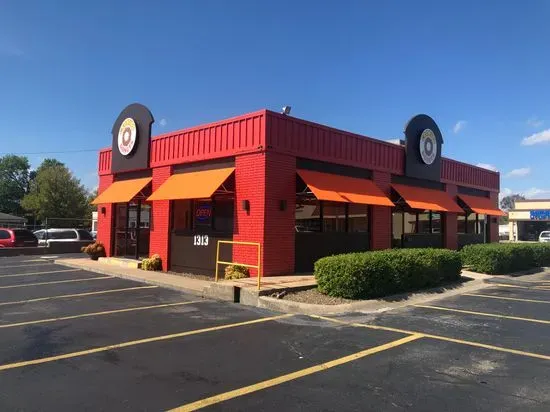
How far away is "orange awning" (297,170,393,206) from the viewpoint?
14.9 metres

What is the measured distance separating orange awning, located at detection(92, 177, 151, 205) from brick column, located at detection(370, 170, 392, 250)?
854cm

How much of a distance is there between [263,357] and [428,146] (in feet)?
55.4

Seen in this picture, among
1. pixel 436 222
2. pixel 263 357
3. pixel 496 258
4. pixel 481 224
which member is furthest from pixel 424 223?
pixel 263 357

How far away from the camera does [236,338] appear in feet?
26.6

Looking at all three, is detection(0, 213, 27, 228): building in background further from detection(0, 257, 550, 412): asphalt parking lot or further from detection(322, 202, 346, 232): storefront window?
detection(0, 257, 550, 412): asphalt parking lot

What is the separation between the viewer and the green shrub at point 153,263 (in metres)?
17.5

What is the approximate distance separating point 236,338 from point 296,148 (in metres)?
8.29

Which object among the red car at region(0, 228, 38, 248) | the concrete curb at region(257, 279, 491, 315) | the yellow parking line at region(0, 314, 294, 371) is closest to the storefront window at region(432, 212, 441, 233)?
the concrete curb at region(257, 279, 491, 315)

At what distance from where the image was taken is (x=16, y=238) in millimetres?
27219

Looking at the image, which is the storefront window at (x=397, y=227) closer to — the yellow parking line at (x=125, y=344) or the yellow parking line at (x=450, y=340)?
the yellow parking line at (x=450, y=340)

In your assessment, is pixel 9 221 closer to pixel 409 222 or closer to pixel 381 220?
pixel 409 222

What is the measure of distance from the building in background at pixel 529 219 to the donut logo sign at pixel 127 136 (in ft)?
188

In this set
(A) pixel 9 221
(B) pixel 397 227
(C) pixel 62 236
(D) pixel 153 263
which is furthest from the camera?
(A) pixel 9 221

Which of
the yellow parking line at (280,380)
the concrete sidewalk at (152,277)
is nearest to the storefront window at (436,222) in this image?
the concrete sidewalk at (152,277)
